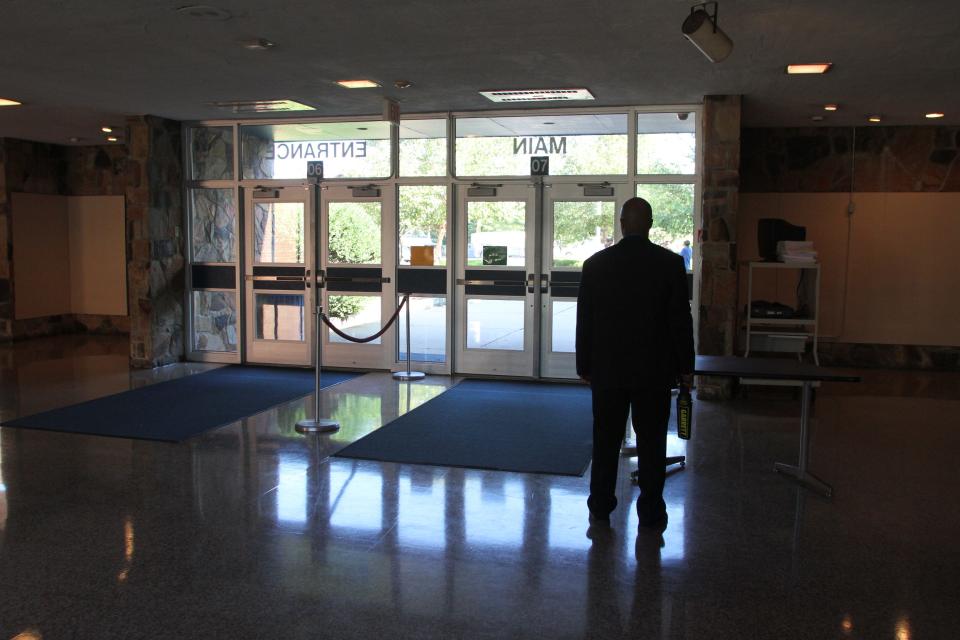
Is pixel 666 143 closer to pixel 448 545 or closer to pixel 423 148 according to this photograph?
pixel 423 148

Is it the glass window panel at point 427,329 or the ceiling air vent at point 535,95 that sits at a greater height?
the ceiling air vent at point 535,95

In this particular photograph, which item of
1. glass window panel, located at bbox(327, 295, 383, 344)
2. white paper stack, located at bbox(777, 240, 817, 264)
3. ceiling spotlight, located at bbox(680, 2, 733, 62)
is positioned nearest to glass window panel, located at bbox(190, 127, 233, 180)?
glass window panel, located at bbox(327, 295, 383, 344)

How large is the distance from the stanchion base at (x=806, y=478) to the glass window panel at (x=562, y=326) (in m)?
3.48

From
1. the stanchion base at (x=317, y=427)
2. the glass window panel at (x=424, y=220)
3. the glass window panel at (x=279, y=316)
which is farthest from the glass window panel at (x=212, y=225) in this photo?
the stanchion base at (x=317, y=427)

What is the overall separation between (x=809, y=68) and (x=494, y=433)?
3807mm

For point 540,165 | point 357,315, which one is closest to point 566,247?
point 540,165

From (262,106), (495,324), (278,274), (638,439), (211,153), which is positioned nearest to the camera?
(638,439)

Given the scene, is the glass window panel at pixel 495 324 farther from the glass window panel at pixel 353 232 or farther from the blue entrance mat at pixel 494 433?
the glass window panel at pixel 353 232

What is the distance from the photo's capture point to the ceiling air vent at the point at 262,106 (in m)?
8.21

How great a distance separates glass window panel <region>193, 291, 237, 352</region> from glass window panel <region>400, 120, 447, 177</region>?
9.09ft

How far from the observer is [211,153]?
9750 mm

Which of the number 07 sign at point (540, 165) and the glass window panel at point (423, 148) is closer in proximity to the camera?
the number 07 sign at point (540, 165)

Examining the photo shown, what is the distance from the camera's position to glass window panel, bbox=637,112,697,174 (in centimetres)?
814

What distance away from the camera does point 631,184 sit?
828cm
